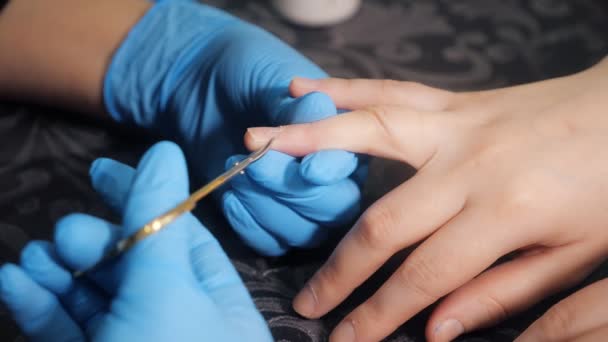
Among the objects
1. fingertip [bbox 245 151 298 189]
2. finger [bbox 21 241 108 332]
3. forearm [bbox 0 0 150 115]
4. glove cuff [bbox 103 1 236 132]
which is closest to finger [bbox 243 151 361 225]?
fingertip [bbox 245 151 298 189]

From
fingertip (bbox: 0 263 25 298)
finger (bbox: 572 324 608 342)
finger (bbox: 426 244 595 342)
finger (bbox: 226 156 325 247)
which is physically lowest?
finger (bbox: 426 244 595 342)

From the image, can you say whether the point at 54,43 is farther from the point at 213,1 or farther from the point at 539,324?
the point at 539,324

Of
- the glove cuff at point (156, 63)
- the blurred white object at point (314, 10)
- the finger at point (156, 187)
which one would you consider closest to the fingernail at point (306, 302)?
the finger at point (156, 187)

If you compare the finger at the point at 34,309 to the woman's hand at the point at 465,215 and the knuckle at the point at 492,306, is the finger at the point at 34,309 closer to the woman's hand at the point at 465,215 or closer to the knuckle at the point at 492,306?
the woman's hand at the point at 465,215

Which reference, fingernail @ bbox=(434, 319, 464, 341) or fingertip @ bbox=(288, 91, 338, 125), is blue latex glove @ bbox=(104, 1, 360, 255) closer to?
fingertip @ bbox=(288, 91, 338, 125)

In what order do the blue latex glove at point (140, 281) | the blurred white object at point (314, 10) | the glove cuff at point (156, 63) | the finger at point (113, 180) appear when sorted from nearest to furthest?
the blue latex glove at point (140, 281) → the finger at point (113, 180) → the glove cuff at point (156, 63) → the blurred white object at point (314, 10)

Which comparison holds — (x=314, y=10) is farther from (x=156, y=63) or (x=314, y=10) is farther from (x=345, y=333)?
(x=345, y=333)
